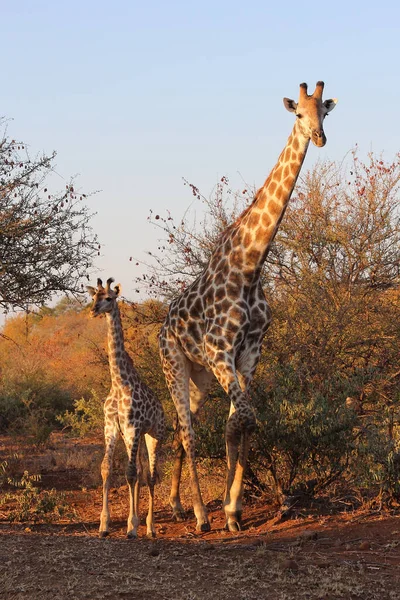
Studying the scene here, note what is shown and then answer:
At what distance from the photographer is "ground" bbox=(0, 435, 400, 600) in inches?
230

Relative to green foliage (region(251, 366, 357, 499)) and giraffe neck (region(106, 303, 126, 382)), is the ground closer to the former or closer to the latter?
green foliage (region(251, 366, 357, 499))

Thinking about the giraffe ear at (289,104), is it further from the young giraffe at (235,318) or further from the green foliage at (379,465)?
the green foliage at (379,465)

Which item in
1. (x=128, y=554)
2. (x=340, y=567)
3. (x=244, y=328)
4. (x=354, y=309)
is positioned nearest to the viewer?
(x=340, y=567)

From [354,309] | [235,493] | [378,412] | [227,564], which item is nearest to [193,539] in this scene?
[235,493]

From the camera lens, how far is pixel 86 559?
6723mm

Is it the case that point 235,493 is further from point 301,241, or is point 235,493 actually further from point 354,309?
point 301,241

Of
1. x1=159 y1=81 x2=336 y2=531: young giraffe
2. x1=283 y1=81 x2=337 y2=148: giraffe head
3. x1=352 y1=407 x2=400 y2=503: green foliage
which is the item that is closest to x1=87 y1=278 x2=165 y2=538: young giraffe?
x1=159 y1=81 x2=336 y2=531: young giraffe

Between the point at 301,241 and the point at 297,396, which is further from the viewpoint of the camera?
the point at 301,241

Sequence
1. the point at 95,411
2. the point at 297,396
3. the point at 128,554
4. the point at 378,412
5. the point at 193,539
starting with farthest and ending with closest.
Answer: the point at 95,411
the point at 378,412
the point at 297,396
the point at 193,539
the point at 128,554

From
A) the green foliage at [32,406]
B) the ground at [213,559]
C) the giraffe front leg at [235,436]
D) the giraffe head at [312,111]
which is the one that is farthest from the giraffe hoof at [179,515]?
the green foliage at [32,406]

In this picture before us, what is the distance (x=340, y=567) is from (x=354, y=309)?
18.9 ft

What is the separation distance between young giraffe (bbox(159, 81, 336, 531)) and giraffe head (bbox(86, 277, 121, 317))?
0.88 meters

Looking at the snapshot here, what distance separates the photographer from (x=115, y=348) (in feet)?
29.5

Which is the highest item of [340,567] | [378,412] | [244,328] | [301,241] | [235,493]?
[301,241]
